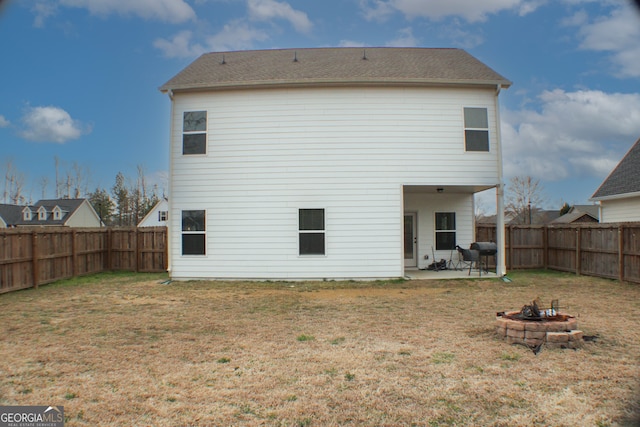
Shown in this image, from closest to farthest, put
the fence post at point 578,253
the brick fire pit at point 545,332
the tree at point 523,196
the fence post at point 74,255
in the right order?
the brick fire pit at point 545,332, the fence post at point 578,253, the fence post at point 74,255, the tree at point 523,196

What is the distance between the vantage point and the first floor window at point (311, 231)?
40.7ft

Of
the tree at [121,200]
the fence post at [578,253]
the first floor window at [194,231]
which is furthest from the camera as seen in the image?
the tree at [121,200]

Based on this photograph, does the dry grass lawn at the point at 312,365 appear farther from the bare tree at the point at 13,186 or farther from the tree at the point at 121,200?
the tree at the point at 121,200

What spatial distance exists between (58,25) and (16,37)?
275cm

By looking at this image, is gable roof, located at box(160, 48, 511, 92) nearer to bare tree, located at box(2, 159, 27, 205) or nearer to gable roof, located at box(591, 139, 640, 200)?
gable roof, located at box(591, 139, 640, 200)

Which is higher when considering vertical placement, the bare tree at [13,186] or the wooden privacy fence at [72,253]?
the bare tree at [13,186]

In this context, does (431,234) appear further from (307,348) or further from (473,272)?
(307,348)

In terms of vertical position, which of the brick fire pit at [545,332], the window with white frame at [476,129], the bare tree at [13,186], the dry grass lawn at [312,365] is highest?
the bare tree at [13,186]

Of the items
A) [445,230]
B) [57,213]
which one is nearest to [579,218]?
[445,230]

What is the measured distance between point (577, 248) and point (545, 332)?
32.1ft

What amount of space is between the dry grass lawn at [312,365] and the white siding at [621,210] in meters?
9.78

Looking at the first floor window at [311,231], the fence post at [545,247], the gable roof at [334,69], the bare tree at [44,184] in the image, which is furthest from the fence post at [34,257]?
the bare tree at [44,184]

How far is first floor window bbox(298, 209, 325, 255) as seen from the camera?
12.4 m

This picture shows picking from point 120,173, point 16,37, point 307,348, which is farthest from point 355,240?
point 120,173
